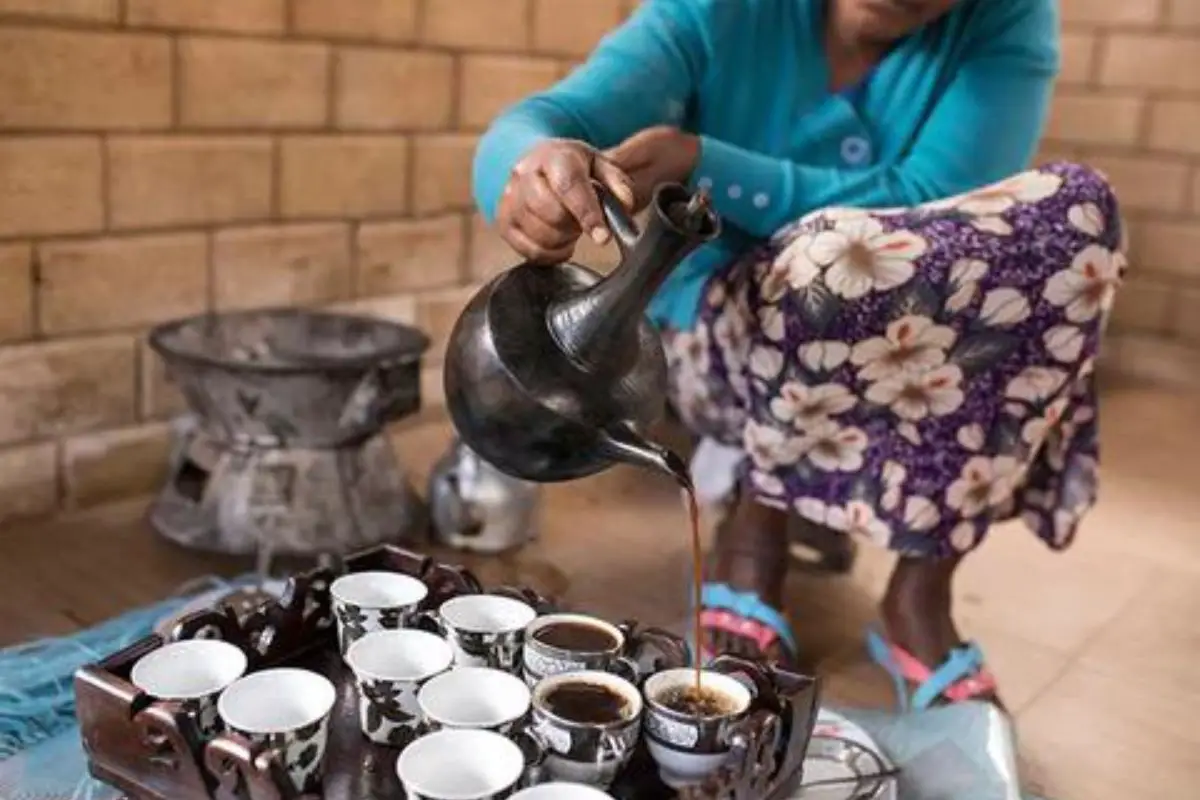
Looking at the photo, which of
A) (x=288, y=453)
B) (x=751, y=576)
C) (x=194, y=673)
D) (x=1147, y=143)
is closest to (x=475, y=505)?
(x=288, y=453)

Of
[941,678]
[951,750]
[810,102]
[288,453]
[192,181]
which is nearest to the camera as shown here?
[951,750]

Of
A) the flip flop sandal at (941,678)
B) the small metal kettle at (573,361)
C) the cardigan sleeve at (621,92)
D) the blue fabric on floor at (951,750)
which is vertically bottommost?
the flip flop sandal at (941,678)

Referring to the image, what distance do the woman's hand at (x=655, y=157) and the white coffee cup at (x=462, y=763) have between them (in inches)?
20.8

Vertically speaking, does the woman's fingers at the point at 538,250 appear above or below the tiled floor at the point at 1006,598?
above

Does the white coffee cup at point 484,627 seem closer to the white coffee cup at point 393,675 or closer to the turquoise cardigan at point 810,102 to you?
the white coffee cup at point 393,675

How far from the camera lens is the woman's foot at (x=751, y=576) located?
1.41m

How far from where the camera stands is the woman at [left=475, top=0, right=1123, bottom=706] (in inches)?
49.4

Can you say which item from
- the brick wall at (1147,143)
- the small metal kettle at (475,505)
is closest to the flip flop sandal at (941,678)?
the small metal kettle at (475,505)

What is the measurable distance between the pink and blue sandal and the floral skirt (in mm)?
114

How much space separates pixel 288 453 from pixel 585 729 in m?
0.96

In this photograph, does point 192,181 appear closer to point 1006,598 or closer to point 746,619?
point 746,619

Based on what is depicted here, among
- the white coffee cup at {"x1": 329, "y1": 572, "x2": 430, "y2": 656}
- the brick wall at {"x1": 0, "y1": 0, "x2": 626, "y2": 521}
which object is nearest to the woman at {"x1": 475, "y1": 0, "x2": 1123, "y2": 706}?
the white coffee cup at {"x1": 329, "y1": 572, "x2": 430, "y2": 656}

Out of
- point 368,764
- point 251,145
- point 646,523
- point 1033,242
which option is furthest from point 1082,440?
point 251,145

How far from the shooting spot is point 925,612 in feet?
4.60
